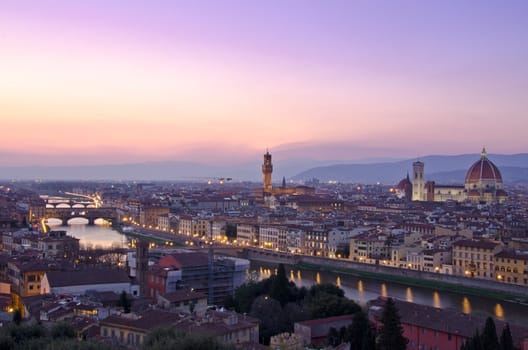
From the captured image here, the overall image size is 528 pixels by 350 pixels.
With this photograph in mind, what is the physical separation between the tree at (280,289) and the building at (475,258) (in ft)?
23.7

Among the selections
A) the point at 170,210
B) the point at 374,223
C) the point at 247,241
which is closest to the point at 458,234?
the point at 374,223

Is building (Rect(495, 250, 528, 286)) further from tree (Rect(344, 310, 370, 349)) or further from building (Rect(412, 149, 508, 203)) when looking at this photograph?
building (Rect(412, 149, 508, 203))

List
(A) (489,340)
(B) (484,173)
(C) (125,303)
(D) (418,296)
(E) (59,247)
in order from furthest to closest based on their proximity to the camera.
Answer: (B) (484,173), (E) (59,247), (D) (418,296), (C) (125,303), (A) (489,340)

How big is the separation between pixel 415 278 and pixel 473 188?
32678 millimetres

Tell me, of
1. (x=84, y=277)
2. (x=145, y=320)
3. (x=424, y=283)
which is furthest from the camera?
(x=424, y=283)

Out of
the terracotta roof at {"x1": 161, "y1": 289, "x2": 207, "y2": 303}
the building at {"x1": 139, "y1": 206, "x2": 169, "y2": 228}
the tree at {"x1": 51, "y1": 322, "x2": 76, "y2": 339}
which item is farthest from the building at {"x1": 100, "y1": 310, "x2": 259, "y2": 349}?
the building at {"x1": 139, "y1": 206, "x2": 169, "y2": 228}

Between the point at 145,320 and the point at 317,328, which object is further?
the point at 317,328

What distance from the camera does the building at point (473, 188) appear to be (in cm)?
4750

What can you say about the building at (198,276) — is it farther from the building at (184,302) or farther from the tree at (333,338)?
the tree at (333,338)

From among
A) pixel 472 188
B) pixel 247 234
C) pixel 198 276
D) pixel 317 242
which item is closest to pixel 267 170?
pixel 472 188

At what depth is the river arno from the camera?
13830 mm

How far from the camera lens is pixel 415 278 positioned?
17.9 m

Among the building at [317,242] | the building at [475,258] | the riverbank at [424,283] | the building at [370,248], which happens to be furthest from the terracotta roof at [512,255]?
the building at [317,242]

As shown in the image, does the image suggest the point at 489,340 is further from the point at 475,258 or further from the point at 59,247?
the point at 59,247
